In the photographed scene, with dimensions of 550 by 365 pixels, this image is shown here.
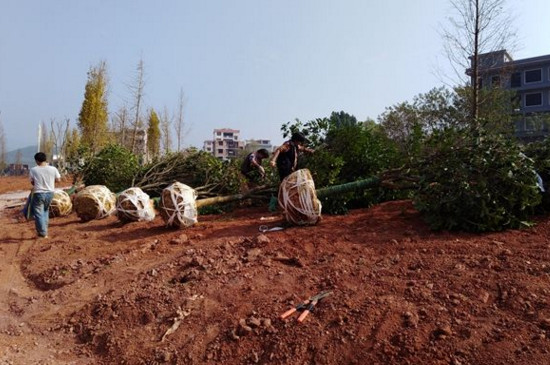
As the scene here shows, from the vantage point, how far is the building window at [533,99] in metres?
41.6

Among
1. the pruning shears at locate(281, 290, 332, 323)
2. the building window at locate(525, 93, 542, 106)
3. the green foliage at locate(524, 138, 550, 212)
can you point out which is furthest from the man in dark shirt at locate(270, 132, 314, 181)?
the building window at locate(525, 93, 542, 106)

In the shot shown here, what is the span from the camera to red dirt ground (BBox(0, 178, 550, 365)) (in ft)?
9.47

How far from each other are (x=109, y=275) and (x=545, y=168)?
5.70 metres

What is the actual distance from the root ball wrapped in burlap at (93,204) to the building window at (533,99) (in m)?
44.4

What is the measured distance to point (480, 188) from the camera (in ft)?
16.5

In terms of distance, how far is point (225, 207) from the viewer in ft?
28.8

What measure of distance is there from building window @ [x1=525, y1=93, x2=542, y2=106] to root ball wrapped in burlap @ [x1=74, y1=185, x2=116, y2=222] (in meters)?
44.4

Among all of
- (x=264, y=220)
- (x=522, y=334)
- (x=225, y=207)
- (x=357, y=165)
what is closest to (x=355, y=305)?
(x=522, y=334)

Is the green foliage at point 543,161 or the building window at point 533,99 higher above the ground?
the building window at point 533,99

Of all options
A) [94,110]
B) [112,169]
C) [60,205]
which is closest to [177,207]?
[60,205]

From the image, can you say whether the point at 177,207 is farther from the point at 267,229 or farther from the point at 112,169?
the point at 112,169

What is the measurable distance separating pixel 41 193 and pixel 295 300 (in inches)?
229

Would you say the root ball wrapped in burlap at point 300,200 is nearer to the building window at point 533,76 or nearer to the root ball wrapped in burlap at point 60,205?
the root ball wrapped in burlap at point 60,205

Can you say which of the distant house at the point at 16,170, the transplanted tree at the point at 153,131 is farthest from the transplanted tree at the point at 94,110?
the distant house at the point at 16,170
